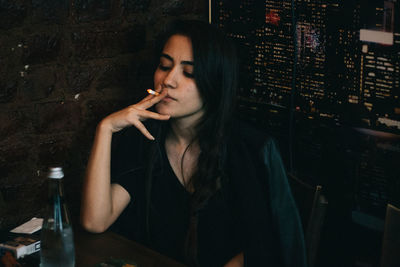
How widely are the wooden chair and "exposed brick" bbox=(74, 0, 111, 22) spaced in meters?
0.94

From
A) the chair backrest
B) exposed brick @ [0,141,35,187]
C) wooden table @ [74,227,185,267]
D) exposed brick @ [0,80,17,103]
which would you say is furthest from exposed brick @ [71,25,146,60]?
the chair backrest

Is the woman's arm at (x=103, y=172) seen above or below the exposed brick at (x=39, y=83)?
below

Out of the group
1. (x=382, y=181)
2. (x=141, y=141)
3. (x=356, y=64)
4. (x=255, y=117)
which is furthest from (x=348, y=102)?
(x=141, y=141)

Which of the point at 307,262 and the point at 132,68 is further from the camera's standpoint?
the point at 132,68

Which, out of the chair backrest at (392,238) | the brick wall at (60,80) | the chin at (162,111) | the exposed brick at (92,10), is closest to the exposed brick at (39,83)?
the brick wall at (60,80)

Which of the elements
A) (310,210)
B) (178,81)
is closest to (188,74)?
(178,81)

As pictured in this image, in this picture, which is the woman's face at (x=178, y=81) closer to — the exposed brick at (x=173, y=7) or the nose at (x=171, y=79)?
the nose at (x=171, y=79)

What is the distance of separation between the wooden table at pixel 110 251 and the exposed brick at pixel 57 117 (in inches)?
18.2

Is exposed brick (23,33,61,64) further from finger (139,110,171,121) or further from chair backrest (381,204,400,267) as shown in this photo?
chair backrest (381,204,400,267)

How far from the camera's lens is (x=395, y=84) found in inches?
75.8

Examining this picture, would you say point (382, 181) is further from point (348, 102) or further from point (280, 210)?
point (280, 210)

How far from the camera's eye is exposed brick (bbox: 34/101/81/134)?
2.09m

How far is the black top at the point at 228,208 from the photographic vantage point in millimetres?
1841

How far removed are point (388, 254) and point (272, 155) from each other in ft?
1.56
